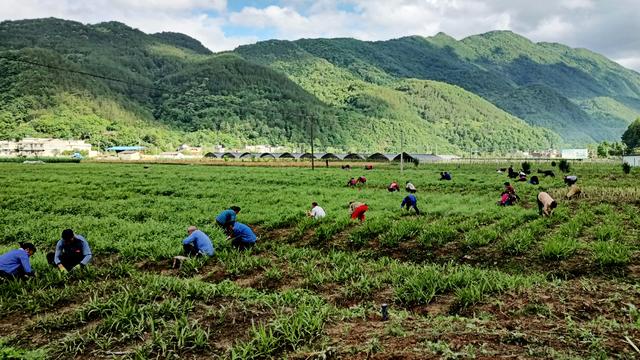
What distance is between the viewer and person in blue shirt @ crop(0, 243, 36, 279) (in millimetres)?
9766

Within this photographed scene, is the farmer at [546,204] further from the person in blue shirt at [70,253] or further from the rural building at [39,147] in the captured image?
the rural building at [39,147]

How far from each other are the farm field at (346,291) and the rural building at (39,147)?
139493mm

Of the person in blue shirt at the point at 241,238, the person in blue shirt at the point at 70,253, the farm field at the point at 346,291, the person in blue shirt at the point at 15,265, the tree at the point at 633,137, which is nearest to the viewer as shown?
the farm field at the point at 346,291

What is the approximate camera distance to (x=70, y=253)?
35.8 feet

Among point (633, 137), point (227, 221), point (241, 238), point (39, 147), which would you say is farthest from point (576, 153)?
point (39, 147)

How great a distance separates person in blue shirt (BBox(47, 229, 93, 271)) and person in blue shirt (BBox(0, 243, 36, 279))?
698 millimetres

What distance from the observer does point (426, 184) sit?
113ft

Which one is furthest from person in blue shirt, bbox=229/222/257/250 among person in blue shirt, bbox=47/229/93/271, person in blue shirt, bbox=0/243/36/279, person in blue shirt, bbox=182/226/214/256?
person in blue shirt, bbox=0/243/36/279

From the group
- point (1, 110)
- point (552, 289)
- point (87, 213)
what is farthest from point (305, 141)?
point (552, 289)

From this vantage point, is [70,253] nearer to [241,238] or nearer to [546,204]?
[241,238]

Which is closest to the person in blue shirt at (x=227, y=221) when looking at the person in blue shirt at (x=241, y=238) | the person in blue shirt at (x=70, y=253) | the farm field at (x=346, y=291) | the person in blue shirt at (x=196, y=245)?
the farm field at (x=346, y=291)

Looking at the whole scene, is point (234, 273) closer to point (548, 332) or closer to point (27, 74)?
point (548, 332)

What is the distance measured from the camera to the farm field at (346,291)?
18.6ft

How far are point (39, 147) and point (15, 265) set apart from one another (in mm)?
153553
